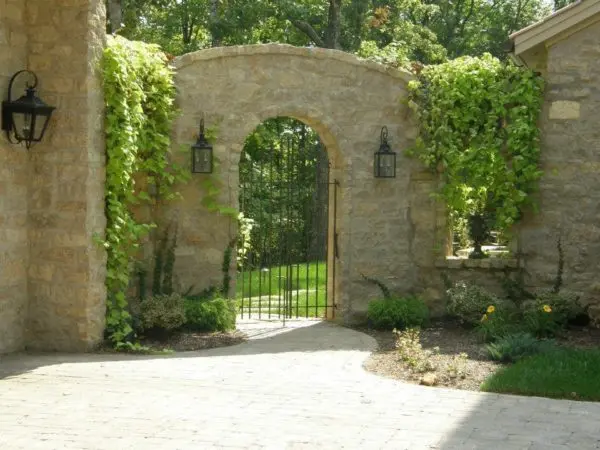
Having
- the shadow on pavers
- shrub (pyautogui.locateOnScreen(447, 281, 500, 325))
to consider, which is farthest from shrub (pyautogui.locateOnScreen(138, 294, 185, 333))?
shrub (pyautogui.locateOnScreen(447, 281, 500, 325))

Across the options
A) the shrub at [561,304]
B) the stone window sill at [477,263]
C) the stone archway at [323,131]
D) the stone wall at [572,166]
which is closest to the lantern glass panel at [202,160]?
the stone archway at [323,131]

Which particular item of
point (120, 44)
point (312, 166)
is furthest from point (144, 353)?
point (312, 166)

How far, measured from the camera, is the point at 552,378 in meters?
7.27

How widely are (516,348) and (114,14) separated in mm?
7632

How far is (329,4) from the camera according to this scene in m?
23.4

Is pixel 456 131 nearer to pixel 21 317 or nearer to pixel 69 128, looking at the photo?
pixel 69 128

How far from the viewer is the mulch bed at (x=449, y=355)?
763cm

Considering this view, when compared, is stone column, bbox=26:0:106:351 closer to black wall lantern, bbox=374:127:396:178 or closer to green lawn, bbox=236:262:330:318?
green lawn, bbox=236:262:330:318

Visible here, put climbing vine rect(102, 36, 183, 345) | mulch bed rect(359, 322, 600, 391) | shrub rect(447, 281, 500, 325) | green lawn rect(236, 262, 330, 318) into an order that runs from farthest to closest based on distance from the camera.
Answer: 1. green lawn rect(236, 262, 330, 318)
2. shrub rect(447, 281, 500, 325)
3. climbing vine rect(102, 36, 183, 345)
4. mulch bed rect(359, 322, 600, 391)

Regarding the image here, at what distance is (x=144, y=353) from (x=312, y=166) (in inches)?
536

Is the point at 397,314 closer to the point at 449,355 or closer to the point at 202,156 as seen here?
the point at 449,355

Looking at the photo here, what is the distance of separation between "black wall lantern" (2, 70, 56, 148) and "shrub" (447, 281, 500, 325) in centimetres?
474

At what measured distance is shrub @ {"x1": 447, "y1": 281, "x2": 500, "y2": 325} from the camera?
10242 mm

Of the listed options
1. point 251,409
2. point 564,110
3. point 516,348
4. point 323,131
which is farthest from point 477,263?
point 251,409
